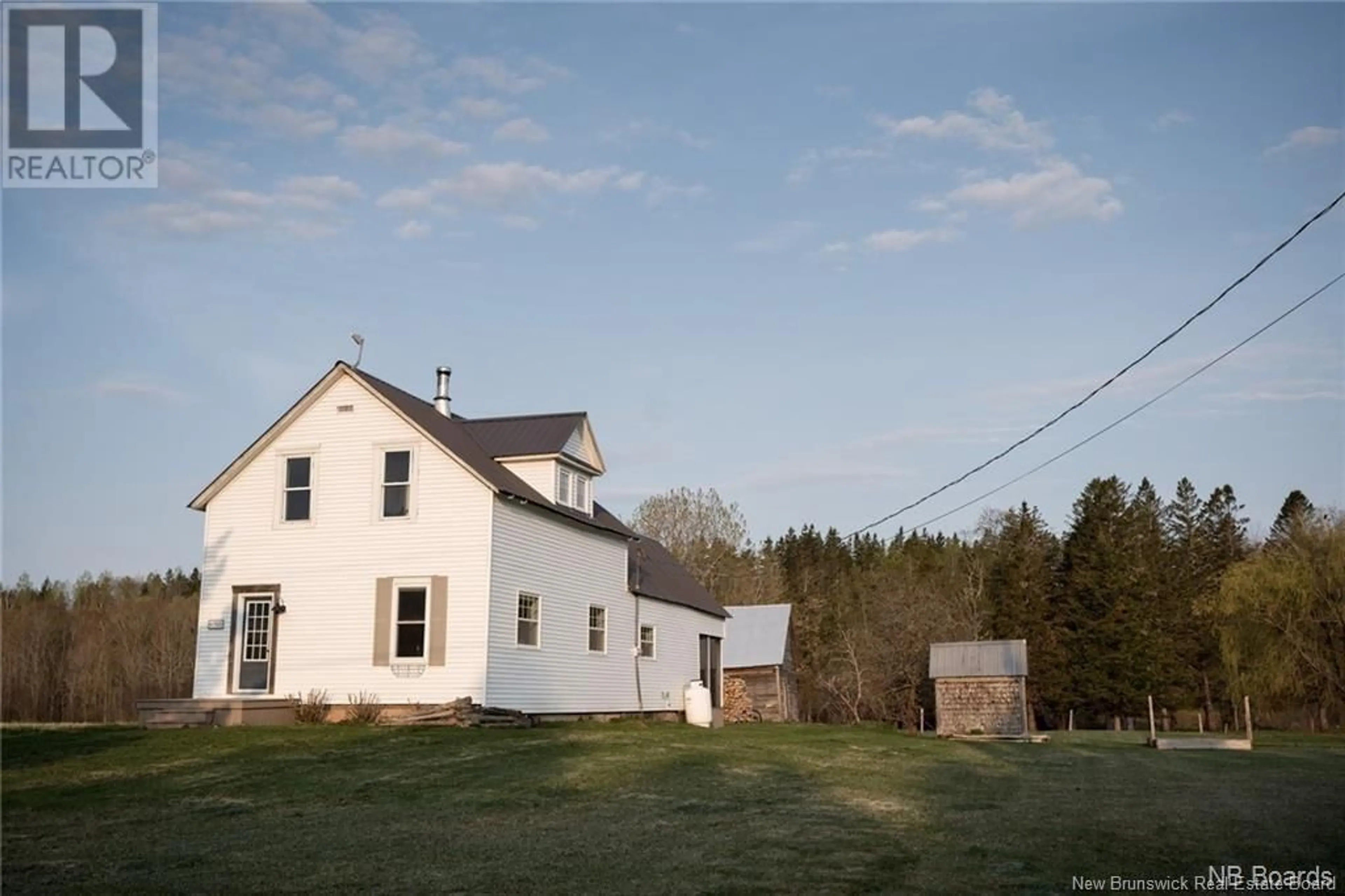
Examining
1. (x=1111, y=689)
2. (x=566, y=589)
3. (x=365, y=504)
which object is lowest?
(x=1111, y=689)

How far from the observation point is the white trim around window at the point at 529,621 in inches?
950

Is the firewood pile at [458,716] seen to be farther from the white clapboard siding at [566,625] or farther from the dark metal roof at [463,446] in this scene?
the dark metal roof at [463,446]

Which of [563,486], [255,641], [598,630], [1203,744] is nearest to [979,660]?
[1203,744]

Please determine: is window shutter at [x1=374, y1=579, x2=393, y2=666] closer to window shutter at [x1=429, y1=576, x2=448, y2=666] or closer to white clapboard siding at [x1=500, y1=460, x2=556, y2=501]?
window shutter at [x1=429, y1=576, x2=448, y2=666]

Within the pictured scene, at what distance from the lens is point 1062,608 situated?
59406 mm

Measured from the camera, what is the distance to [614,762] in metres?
16.5

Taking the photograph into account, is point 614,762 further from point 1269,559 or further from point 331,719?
point 1269,559

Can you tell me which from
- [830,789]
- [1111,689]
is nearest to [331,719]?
[830,789]

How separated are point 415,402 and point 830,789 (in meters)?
15.4

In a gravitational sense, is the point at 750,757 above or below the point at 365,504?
below

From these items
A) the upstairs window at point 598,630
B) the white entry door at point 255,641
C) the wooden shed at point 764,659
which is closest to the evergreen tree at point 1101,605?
the wooden shed at point 764,659

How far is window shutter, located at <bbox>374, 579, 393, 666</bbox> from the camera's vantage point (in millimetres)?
23078

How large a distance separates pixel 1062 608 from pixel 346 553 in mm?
45018

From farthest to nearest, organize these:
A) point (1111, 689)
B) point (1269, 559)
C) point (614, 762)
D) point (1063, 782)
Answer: point (1111, 689)
point (1269, 559)
point (614, 762)
point (1063, 782)
